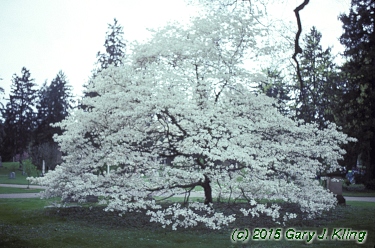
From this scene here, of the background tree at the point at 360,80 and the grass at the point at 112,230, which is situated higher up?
the background tree at the point at 360,80

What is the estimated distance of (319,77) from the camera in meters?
26.5

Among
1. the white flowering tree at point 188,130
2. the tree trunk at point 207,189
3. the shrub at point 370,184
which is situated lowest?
the shrub at point 370,184

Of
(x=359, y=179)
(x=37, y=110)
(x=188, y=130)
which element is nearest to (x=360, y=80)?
(x=359, y=179)

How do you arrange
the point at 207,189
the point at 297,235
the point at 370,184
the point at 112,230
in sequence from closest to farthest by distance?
1. the point at 297,235
2. the point at 112,230
3. the point at 207,189
4. the point at 370,184

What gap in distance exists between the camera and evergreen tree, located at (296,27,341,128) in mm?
24592

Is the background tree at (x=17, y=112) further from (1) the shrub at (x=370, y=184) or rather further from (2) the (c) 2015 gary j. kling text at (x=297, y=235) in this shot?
(1) the shrub at (x=370, y=184)

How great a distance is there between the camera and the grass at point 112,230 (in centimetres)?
736

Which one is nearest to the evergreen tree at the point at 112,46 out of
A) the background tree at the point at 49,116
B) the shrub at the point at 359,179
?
the background tree at the point at 49,116

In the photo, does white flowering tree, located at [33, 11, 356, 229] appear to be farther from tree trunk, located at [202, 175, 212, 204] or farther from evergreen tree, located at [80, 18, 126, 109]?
evergreen tree, located at [80, 18, 126, 109]

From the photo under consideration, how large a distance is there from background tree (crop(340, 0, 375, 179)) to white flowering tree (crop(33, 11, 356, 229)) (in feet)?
41.1

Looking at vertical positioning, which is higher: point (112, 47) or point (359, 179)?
point (112, 47)

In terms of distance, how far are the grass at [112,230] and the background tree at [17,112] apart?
3931 mm

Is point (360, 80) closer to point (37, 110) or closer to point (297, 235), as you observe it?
point (297, 235)

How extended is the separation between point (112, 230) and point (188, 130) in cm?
332
